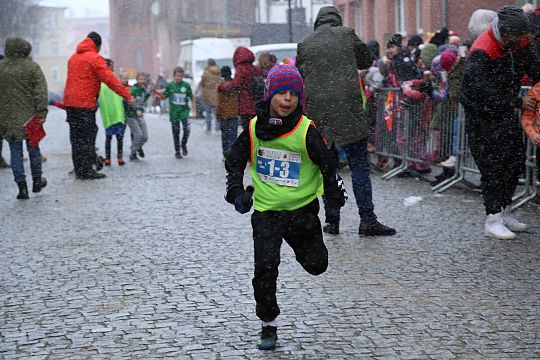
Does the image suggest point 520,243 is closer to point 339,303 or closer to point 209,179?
point 339,303

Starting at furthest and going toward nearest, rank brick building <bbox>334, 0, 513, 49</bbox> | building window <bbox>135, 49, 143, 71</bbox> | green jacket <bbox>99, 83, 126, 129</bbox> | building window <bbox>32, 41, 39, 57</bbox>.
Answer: building window <bbox>32, 41, 39, 57</bbox> < building window <bbox>135, 49, 143, 71</bbox> < brick building <bbox>334, 0, 513, 49</bbox> < green jacket <bbox>99, 83, 126, 129</bbox>

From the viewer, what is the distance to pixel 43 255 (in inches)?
338

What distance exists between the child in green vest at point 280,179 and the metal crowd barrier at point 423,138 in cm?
498

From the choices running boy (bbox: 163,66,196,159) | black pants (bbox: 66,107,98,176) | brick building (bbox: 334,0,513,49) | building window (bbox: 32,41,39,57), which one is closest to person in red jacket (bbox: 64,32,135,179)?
black pants (bbox: 66,107,98,176)

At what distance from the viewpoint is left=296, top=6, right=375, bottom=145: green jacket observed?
894 cm

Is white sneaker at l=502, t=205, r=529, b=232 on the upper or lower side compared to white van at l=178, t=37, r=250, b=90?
upper

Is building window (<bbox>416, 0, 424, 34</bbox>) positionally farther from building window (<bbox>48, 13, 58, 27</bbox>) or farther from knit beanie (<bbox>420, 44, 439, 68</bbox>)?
building window (<bbox>48, 13, 58, 27</bbox>)

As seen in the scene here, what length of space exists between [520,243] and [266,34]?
33.3 meters

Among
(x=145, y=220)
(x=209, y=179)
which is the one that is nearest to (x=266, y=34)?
(x=209, y=179)

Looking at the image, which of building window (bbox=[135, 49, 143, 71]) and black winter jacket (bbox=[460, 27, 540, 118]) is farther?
building window (bbox=[135, 49, 143, 71])

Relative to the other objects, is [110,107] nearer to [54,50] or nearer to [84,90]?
[84,90]

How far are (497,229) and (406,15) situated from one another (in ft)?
77.8

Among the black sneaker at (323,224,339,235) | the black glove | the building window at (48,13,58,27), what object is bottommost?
the building window at (48,13,58,27)

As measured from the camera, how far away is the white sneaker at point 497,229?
28.4 feet
